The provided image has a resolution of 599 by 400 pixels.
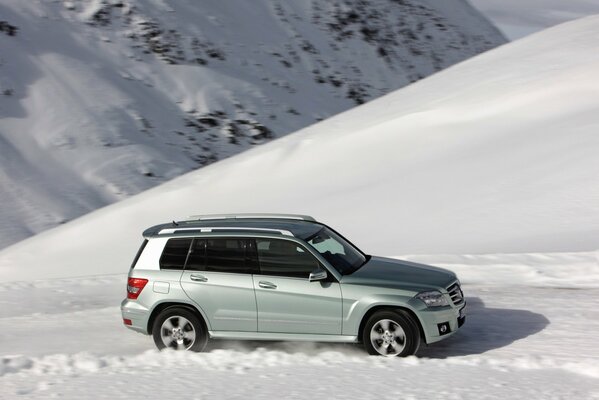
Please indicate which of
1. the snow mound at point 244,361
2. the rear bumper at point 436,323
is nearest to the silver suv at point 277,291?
the rear bumper at point 436,323

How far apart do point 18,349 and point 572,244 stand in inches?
320

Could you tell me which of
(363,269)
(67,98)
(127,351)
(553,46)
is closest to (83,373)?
(127,351)

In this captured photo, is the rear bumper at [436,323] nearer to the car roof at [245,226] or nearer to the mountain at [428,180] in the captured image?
the car roof at [245,226]

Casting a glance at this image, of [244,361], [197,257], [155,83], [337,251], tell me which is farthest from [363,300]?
[155,83]

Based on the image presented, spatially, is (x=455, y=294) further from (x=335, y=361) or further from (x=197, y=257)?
(x=197, y=257)

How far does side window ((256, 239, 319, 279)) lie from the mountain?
224 inches

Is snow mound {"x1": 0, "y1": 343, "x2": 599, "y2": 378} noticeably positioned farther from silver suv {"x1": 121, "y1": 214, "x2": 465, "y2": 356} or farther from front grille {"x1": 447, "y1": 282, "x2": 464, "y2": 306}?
front grille {"x1": 447, "y1": 282, "x2": 464, "y2": 306}

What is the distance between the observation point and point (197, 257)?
8695 millimetres

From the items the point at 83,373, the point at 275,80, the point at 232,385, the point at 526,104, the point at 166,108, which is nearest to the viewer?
the point at 232,385

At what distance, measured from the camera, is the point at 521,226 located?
14.5 metres

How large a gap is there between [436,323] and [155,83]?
4882cm

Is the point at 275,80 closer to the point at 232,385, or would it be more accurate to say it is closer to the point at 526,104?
the point at 526,104

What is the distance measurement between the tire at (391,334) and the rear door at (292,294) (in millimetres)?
325

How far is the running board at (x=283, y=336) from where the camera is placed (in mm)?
8172
